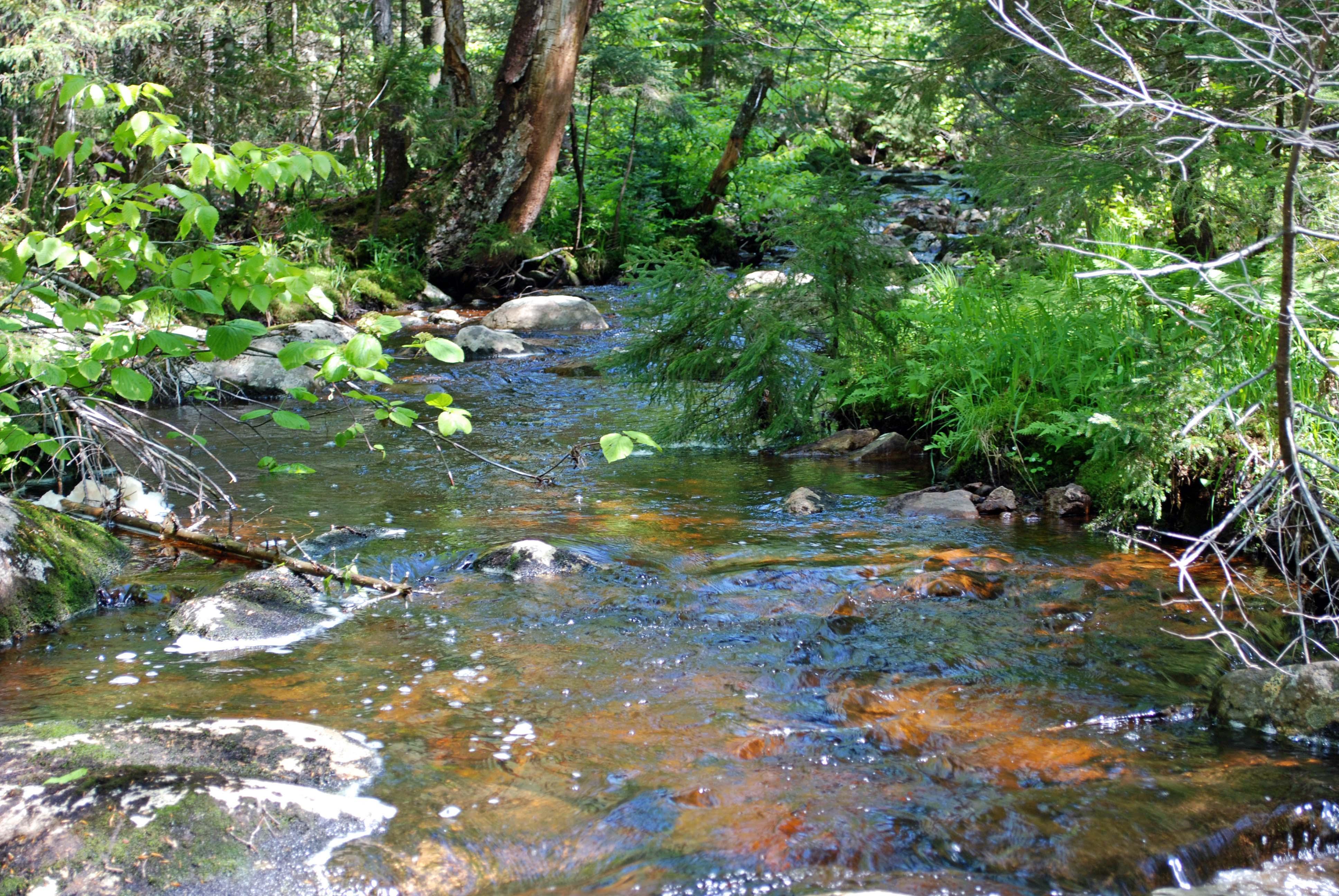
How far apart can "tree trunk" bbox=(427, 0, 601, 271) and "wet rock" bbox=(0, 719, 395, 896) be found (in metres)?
11.8

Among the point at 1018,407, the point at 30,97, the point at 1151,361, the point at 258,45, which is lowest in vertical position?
the point at 1018,407

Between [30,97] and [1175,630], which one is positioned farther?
[30,97]

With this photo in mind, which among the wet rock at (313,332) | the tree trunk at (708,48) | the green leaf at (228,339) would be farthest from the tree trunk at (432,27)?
the green leaf at (228,339)

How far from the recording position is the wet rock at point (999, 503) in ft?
18.7

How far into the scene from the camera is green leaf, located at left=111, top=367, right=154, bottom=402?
296cm

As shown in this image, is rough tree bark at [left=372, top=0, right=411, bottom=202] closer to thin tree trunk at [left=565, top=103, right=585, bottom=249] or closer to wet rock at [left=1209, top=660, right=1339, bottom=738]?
thin tree trunk at [left=565, top=103, right=585, bottom=249]

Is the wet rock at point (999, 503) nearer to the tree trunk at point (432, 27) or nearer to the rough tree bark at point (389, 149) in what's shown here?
the rough tree bark at point (389, 149)

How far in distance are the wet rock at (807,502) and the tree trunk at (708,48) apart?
12037mm

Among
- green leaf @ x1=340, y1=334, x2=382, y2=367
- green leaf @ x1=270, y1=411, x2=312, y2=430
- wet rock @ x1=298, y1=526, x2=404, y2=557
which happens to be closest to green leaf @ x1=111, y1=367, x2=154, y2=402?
green leaf @ x1=270, y1=411, x2=312, y2=430

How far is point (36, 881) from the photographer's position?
2.28 meters

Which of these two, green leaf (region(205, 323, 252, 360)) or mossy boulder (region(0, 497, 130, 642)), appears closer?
green leaf (region(205, 323, 252, 360))

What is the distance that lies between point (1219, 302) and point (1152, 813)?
357cm

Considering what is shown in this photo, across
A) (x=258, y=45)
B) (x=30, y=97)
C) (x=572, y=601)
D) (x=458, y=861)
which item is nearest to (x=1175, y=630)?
(x=572, y=601)

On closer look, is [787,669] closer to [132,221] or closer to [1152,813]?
[1152,813]
